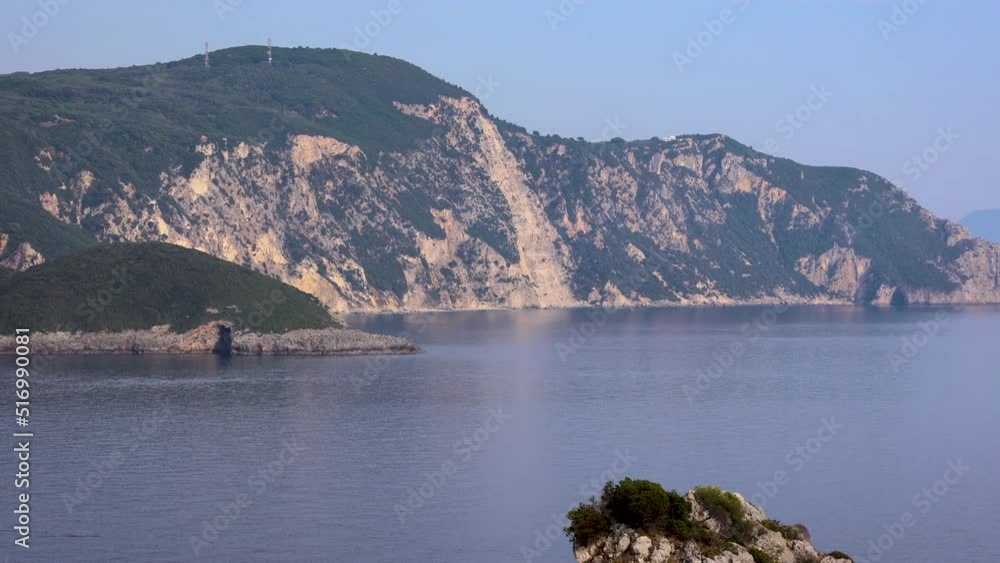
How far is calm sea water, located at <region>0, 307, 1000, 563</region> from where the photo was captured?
56438 millimetres

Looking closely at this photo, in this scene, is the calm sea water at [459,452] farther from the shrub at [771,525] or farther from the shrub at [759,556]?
the shrub at [759,556]

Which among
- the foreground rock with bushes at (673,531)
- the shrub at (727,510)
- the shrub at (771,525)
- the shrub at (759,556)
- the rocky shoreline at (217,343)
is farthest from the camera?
the rocky shoreline at (217,343)

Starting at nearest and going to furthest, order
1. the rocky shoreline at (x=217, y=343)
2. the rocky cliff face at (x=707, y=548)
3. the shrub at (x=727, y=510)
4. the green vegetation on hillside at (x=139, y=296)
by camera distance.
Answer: the rocky cliff face at (x=707, y=548)
the shrub at (x=727, y=510)
the rocky shoreline at (x=217, y=343)
the green vegetation on hillside at (x=139, y=296)

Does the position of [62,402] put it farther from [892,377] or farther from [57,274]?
[892,377]

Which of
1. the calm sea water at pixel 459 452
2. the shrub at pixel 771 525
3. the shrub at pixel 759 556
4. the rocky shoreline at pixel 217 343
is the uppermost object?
the shrub at pixel 771 525

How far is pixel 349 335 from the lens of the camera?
144m

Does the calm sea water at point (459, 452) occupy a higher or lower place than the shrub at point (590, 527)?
lower

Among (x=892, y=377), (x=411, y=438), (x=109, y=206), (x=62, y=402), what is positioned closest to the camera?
(x=411, y=438)

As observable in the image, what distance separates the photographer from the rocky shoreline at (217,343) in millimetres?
134375

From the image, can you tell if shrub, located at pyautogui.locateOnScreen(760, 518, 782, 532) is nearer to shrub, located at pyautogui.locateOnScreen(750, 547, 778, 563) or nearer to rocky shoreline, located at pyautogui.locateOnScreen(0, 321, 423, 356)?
shrub, located at pyautogui.locateOnScreen(750, 547, 778, 563)

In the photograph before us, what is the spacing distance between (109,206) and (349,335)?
63.7m

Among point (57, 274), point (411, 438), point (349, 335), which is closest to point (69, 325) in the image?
point (57, 274)

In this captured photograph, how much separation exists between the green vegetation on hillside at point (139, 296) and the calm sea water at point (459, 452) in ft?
26.8

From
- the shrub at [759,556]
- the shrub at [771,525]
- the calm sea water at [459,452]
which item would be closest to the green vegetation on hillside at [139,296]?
the calm sea water at [459,452]
